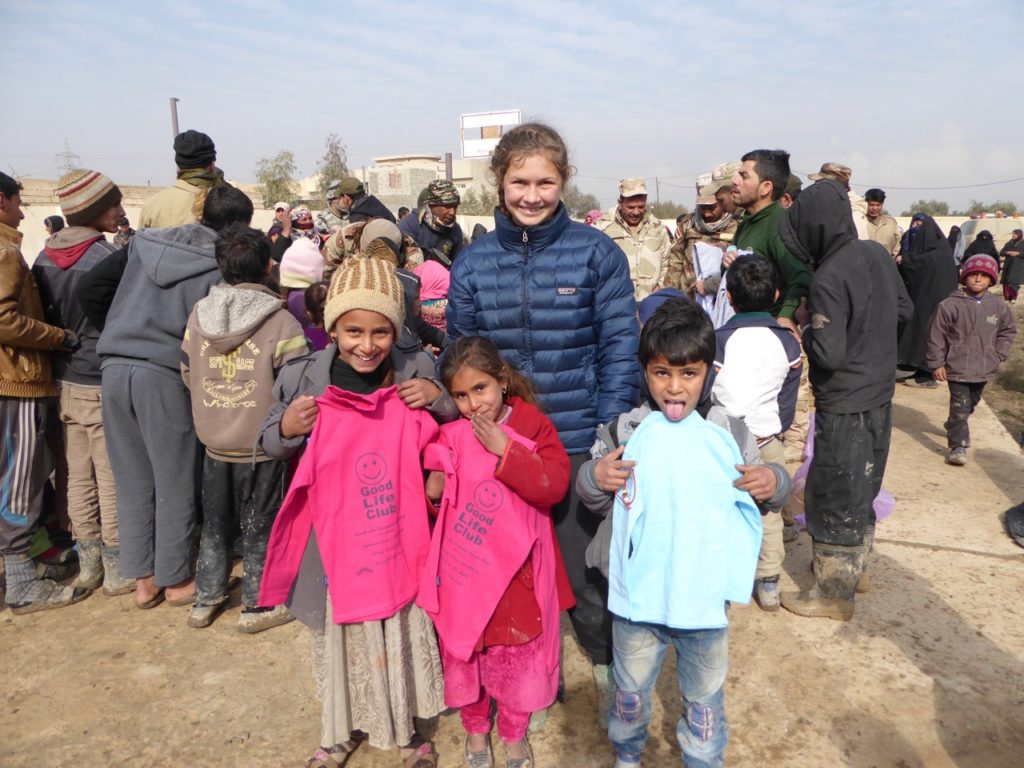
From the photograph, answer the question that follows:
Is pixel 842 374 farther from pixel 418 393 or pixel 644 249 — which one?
pixel 644 249

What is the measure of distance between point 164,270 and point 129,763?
7.15 ft

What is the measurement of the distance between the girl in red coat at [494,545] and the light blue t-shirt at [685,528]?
299 mm

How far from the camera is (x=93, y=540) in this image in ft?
12.3

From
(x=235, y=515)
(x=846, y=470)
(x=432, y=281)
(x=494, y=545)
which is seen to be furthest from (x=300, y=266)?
(x=846, y=470)

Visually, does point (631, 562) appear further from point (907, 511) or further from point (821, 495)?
point (907, 511)

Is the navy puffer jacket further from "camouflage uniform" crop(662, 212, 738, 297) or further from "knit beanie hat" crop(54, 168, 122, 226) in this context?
"camouflage uniform" crop(662, 212, 738, 297)

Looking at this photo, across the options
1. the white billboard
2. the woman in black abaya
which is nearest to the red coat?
the woman in black abaya

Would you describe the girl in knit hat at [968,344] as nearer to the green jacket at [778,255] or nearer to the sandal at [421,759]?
the green jacket at [778,255]

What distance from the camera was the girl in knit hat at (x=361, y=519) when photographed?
2162 mm

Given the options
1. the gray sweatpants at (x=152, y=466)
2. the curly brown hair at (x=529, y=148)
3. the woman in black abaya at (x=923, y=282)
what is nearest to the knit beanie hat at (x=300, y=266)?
the gray sweatpants at (x=152, y=466)

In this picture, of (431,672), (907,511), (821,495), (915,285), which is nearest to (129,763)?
(431,672)

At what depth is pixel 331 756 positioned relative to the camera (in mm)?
2383

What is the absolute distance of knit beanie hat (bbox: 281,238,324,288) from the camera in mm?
3877

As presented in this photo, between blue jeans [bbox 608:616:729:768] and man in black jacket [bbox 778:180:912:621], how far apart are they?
154 centimetres
